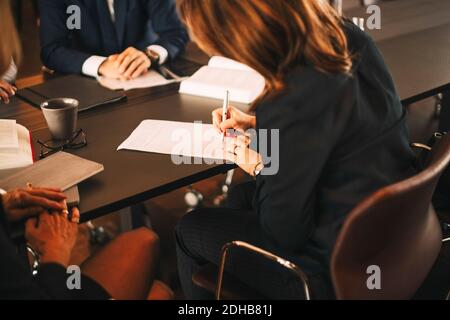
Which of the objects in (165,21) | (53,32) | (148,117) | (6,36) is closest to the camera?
(6,36)

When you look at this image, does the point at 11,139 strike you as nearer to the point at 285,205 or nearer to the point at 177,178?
the point at 177,178

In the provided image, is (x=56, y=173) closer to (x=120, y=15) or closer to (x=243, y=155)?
(x=243, y=155)

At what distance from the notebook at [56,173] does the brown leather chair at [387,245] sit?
382 mm

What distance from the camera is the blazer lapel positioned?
8.33 ft

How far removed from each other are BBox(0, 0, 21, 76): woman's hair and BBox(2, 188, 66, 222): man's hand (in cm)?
26

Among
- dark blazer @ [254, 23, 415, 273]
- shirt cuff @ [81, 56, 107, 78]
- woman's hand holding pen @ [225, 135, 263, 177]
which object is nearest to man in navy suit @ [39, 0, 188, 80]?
shirt cuff @ [81, 56, 107, 78]

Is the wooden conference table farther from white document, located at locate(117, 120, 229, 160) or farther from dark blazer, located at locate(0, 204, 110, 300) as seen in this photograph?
dark blazer, located at locate(0, 204, 110, 300)

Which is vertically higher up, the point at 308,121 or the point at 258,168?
the point at 308,121

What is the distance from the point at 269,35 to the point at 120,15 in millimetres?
1399

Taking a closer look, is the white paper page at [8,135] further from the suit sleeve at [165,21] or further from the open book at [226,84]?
the suit sleeve at [165,21]

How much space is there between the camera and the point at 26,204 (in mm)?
1325

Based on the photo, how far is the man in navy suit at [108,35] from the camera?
2205 millimetres

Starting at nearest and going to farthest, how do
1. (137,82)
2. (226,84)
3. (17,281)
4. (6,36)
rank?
(17,281)
(6,36)
(226,84)
(137,82)

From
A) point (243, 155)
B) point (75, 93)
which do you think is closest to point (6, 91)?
point (75, 93)
